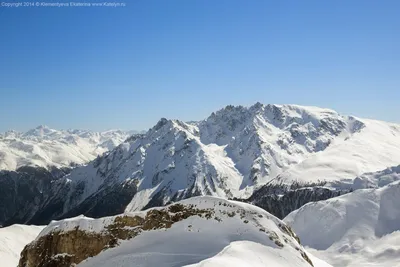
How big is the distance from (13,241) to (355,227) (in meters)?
126

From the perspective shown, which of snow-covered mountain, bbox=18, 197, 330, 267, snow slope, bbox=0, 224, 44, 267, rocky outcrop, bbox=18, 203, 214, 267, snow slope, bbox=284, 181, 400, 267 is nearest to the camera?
snow-covered mountain, bbox=18, 197, 330, 267

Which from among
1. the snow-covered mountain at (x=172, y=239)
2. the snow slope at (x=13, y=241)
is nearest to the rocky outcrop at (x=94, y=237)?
the snow-covered mountain at (x=172, y=239)

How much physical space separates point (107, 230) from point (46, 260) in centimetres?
774

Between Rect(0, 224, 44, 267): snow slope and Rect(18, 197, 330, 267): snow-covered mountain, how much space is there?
10462cm

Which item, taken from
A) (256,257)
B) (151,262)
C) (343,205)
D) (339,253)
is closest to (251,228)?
(256,257)

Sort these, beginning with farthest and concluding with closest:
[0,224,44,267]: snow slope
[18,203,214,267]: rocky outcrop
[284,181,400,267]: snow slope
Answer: [0,224,44,267]: snow slope, [284,181,400,267]: snow slope, [18,203,214,267]: rocky outcrop

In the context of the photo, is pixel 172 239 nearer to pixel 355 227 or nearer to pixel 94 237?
pixel 94 237

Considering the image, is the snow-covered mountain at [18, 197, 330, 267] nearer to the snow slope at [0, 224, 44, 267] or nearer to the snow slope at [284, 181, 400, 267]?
the snow slope at [284, 181, 400, 267]

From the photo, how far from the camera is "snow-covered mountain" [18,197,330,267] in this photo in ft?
140

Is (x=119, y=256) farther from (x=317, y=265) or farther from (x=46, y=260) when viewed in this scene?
(x=317, y=265)

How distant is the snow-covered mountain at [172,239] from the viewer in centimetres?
4266

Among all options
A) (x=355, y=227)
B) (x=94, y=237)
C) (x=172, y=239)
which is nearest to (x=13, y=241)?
(x=355, y=227)

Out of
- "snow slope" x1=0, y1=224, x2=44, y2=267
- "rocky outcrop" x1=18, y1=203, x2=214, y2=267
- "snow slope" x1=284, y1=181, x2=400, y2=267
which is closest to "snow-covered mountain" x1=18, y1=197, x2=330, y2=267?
"rocky outcrop" x1=18, y1=203, x2=214, y2=267

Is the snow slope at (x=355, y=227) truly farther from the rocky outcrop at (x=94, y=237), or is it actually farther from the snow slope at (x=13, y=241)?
the snow slope at (x=13, y=241)
